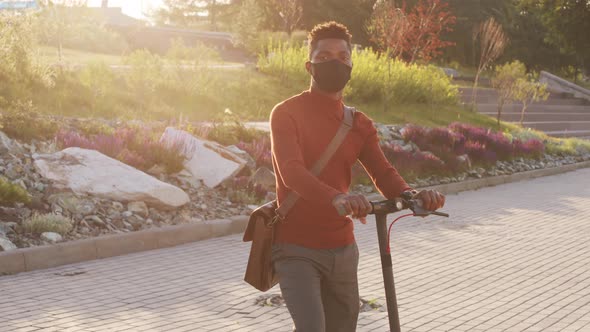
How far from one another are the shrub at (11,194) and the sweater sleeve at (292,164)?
23.4ft

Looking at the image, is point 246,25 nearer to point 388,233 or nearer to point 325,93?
point 325,93

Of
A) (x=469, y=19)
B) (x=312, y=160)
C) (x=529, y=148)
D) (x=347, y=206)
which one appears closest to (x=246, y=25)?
(x=469, y=19)

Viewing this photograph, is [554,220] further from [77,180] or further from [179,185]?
[77,180]

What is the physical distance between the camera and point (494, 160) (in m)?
21.3

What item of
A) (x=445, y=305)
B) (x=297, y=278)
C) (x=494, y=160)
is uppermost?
(x=297, y=278)

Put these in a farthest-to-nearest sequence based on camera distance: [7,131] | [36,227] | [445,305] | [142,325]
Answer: [7,131] < [36,227] < [445,305] < [142,325]

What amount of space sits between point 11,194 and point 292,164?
740 cm

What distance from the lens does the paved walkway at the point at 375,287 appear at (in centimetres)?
724

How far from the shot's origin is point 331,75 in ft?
13.8

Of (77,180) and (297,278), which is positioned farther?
(77,180)

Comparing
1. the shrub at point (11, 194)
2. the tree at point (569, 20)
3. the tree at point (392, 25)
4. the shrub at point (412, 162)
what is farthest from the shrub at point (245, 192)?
the tree at point (569, 20)

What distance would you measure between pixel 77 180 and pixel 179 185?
172 centimetres

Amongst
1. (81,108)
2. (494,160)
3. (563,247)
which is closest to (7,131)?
(81,108)

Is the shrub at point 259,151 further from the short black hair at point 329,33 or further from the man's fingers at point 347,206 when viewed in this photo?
the man's fingers at point 347,206
